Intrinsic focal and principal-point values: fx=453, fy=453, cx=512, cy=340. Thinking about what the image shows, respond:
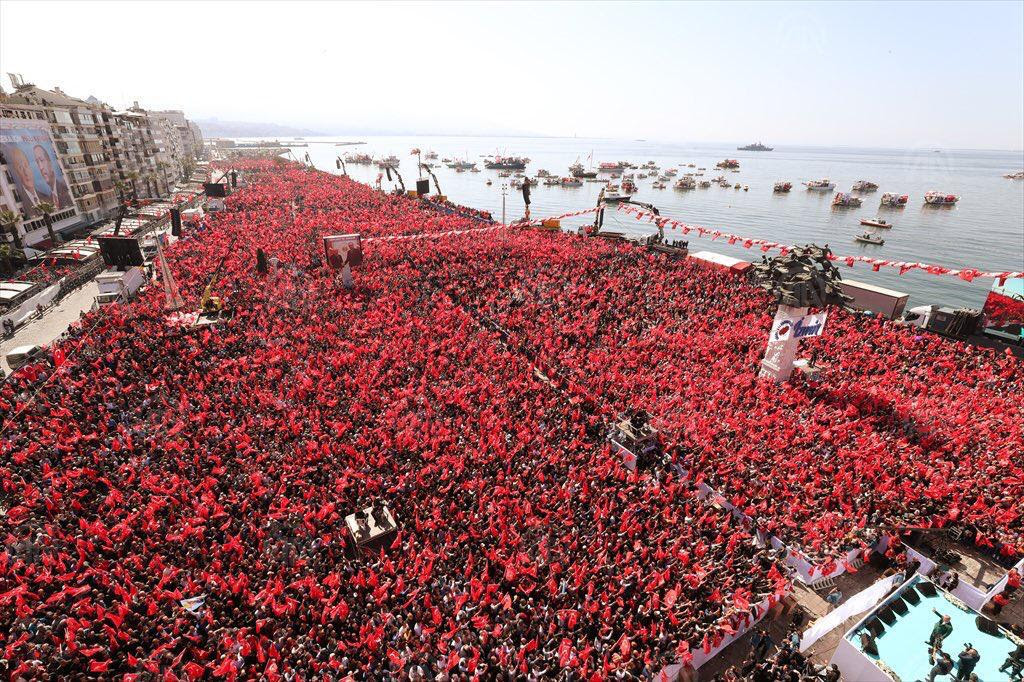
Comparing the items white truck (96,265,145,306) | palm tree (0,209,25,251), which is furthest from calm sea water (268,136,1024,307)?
palm tree (0,209,25,251)

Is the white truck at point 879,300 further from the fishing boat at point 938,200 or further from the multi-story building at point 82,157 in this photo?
→ the fishing boat at point 938,200

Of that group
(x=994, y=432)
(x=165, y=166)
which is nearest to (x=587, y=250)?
(x=994, y=432)

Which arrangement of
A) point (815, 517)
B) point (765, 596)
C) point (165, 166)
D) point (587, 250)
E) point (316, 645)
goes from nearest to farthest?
point (316, 645), point (765, 596), point (815, 517), point (587, 250), point (165, 166)

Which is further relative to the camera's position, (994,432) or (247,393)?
(247,393)

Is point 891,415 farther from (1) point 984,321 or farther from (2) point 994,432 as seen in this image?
(1) point 984,321

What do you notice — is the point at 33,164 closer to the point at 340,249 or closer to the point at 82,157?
the point at 82,157

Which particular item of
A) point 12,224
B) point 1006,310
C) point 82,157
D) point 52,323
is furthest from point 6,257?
point 1006,310

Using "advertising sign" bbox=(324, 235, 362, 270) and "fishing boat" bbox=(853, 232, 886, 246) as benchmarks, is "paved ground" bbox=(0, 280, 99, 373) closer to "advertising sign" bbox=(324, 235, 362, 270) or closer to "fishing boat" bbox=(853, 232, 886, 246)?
"advertising sign" bbox=(324, 235, 362, 270)
